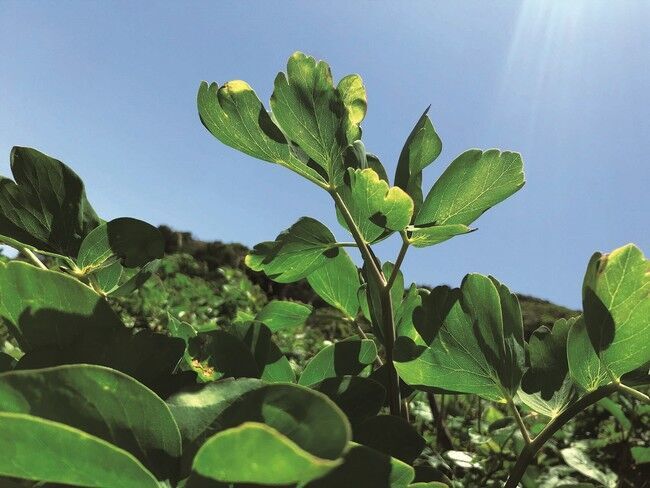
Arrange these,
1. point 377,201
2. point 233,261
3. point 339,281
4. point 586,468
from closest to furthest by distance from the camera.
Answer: point 377,201, point 339,281, point 586,468, point 233,261

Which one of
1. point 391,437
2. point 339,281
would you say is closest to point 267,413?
point 391,437

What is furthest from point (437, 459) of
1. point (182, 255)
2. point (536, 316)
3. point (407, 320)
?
point (182, 255)

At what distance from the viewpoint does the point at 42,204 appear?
25.9 inches

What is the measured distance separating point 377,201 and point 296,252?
165 millimetres

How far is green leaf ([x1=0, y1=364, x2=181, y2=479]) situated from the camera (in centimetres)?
30

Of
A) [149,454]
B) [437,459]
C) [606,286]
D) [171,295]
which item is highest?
[606,286]

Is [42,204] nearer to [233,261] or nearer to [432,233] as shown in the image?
[432,233]

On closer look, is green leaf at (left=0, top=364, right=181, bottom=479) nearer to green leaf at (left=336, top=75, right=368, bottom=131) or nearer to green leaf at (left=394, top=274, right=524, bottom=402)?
green leaf at (left=394, top=274, right=524, bottom=402)

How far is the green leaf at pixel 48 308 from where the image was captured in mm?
439

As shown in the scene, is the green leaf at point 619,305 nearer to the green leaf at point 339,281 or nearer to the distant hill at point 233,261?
the green leaf at point 339,281

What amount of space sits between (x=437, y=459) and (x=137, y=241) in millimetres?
498

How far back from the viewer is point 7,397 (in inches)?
11.7

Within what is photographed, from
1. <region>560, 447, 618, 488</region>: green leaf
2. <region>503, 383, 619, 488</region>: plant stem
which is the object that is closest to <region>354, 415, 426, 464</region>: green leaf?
<region>503, 383, 619, 488</region>: plant stem

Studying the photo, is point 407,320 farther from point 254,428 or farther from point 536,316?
point 536,316
